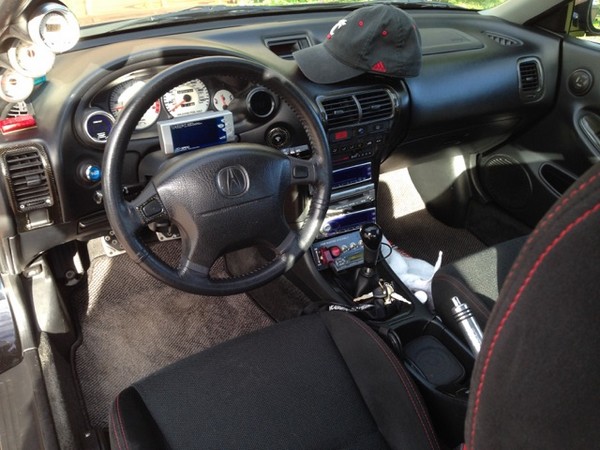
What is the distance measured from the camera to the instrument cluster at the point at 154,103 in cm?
153

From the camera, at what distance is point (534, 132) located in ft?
8.45

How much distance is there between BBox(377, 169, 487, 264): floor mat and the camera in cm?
288

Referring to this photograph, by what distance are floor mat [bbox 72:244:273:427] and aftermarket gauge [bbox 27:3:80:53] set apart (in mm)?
1225

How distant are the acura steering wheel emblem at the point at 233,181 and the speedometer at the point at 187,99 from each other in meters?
0.31

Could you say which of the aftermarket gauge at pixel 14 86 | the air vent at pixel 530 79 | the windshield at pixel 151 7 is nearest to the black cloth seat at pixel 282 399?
the aftermarket gauge at pixel 14 86

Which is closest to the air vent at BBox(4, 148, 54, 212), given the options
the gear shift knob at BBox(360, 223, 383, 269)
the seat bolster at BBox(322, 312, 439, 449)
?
the seat bolster at BBox(322, 312, 439, 449)

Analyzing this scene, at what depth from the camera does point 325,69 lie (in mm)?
1810

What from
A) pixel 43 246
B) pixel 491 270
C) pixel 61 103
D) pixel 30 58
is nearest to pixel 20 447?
pixel 43 246

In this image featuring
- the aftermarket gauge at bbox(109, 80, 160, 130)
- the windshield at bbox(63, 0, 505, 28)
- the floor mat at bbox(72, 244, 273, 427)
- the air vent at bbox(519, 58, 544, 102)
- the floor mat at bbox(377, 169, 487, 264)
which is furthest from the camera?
the floor mat at bbox(377, 169, 487, 264)

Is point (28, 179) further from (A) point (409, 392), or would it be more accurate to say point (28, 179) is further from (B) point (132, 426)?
(A) point (409, 392)

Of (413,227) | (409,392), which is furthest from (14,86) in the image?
(413,227)

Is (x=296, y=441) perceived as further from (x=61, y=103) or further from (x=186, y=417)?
(x=61, y=103)

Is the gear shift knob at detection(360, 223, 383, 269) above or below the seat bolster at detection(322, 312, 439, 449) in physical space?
above

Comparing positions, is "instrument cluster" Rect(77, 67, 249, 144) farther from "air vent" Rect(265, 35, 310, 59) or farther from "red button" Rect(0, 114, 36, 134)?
"air vent" Rect(265, 35, 310, 59)
